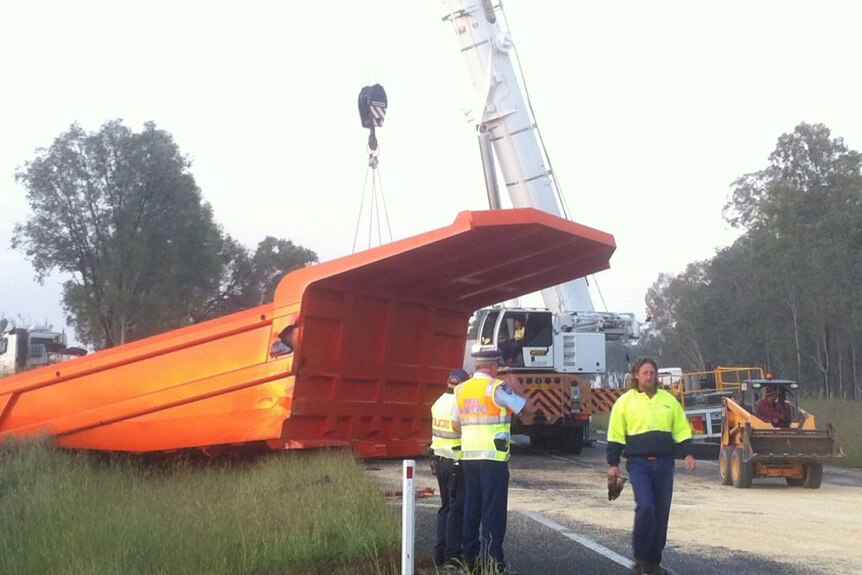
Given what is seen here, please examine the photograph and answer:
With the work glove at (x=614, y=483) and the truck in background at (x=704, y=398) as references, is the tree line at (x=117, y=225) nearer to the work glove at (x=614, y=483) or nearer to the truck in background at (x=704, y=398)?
the truck in background at (x=704, y=398)

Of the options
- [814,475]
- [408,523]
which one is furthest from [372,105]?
[408,523]

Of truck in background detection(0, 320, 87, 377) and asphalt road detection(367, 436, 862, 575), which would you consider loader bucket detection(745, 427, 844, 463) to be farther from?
truck in background detection(0, 320, 87, 377)

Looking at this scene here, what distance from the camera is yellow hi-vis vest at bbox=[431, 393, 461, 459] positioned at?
7938 millimetres

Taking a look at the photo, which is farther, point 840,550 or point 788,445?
point 788,445

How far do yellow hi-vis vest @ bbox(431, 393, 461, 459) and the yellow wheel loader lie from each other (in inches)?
332

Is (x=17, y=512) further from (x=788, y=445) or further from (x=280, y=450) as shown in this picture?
(x=788, y=445)

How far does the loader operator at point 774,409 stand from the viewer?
16.5m

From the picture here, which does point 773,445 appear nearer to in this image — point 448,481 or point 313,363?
point 313,363

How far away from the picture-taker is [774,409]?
1669 cm

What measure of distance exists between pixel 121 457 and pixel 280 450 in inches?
79.9

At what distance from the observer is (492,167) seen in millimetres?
20438

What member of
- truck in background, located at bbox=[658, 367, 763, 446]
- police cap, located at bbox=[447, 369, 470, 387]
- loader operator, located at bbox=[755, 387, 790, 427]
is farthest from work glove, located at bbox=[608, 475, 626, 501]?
truck in background, located at bbox=[658, 367, 763, 446]

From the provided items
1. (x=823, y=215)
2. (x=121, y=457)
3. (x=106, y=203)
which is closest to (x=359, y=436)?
(x=121, y=457)

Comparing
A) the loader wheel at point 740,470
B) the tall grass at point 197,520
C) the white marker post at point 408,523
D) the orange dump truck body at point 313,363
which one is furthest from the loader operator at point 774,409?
the white marker post at point 408,523
